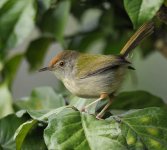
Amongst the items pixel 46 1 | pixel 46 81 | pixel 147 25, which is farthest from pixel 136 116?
pixel 46 81

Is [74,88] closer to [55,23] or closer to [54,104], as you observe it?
[54,104]

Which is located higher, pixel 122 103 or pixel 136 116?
pixel 136 116

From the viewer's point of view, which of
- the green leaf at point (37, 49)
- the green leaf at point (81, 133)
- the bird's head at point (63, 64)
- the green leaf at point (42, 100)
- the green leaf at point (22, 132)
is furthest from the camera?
the green leaf at point (37, 49)

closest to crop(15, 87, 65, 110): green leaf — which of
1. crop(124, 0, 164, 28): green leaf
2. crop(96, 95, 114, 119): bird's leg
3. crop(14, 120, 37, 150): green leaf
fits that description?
crop(96, 95, 114, 119): bird's leg

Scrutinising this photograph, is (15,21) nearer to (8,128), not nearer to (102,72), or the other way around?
(102,72)

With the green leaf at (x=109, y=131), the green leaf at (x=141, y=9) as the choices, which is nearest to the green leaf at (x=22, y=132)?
the green leaf at (x=109, y=131)

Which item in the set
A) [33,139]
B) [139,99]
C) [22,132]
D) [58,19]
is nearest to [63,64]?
[58,19]

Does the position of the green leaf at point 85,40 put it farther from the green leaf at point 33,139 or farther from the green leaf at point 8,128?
the green leaf at point 33,139
